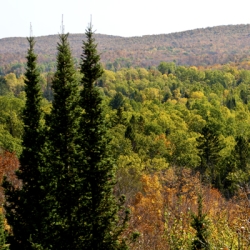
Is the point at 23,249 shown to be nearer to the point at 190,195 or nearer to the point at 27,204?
the point at 27,204

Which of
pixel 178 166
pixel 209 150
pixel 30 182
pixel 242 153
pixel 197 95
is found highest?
pixel 30 182

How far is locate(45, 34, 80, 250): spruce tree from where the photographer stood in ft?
64.1

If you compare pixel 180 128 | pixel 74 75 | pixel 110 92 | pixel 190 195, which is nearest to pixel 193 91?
pixel 110 92

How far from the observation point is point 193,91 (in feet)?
347

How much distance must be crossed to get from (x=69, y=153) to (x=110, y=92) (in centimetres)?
10258

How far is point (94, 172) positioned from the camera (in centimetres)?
1970

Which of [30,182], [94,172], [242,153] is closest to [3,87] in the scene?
[242,153]

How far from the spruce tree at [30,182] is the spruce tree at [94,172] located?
2.24 m

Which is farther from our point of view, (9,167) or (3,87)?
(3,87)

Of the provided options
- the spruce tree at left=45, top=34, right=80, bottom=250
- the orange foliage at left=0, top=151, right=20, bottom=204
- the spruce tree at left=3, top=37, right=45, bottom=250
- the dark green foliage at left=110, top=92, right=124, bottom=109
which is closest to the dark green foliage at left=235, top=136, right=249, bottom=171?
the orange foliage at left=0, top=151, right=20, bottom=204

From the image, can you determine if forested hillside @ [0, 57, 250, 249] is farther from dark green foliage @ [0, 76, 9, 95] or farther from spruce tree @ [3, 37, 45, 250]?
dark green foliage @ [0, 76, 9, 95]

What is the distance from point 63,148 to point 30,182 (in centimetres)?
252

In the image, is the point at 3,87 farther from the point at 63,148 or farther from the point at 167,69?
the point at 63,148

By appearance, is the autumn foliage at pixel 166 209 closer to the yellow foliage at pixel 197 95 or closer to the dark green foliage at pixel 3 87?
the yellow foliage at pixel 197 95
